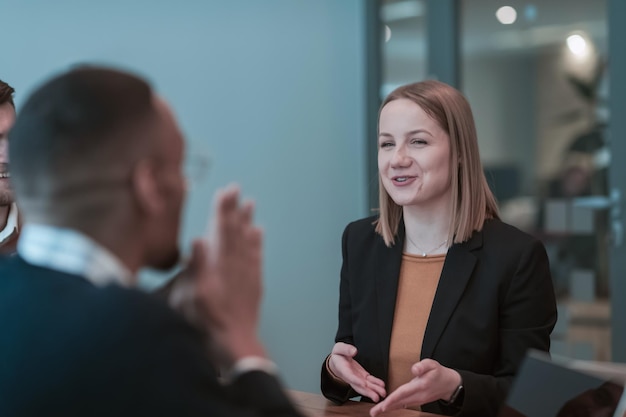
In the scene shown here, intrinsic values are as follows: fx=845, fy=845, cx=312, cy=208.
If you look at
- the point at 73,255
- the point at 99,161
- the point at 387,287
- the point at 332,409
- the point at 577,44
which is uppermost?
the point at 577,44

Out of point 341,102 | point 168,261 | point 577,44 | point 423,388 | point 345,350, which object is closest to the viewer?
point 168,261

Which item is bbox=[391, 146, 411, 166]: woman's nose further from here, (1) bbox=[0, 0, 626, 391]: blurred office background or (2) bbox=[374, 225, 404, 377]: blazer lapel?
(1) bbox=[0, 0, 626, 391]: blurred office background

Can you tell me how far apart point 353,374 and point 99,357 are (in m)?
1.19

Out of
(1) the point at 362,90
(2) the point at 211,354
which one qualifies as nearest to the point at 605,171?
(1) the point at 362,90

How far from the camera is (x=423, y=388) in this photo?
1967 mm

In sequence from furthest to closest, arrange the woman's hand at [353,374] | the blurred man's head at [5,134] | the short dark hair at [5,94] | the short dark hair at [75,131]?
1. the short dark hair at [5,94]
2. the blurred man's head at [5,134]
3. the woman's hand at [353,374]
4. the short dark hair at [75,131]

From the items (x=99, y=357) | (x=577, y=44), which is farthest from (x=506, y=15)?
(x=99, y=357)

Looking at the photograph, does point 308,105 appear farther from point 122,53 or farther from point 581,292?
point 581,292

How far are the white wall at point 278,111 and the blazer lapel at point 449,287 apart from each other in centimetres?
243

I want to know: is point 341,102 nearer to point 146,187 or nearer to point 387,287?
point 387,287

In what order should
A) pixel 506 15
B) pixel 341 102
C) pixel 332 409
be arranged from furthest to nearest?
1. pixel 341 102
2. pixel 506 15
3. pixel 332 409

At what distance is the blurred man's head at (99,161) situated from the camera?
120 centimetres

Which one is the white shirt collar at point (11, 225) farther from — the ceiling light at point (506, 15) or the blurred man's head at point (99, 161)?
the ceiling light at point (506, 15)

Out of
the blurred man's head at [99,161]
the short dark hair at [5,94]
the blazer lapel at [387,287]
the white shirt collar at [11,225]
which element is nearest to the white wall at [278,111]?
the short dark hair at [5,94]
